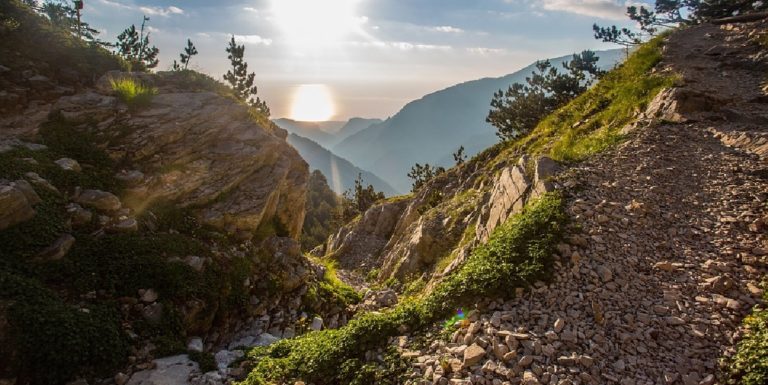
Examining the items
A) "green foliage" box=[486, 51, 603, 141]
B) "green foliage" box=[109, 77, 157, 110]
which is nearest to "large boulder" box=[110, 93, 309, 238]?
"green foliage" box=[109, 77, 157, 110]

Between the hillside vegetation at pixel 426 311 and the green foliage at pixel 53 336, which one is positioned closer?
the green foliage at pixel 53 336

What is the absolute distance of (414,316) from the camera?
899 centimetres

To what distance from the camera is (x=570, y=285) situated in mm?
8484

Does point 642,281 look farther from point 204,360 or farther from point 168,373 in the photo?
point 168,373

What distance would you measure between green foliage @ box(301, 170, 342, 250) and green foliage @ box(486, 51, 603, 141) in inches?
1103

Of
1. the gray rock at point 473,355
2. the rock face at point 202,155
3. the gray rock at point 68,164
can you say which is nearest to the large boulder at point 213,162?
the rock face at point 202,155

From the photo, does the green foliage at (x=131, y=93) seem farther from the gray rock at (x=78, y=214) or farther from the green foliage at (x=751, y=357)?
the green foliage at (x=751, y=357)

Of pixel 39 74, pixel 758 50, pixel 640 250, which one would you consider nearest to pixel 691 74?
pixel 758 50

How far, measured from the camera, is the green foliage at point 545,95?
36.8 metres

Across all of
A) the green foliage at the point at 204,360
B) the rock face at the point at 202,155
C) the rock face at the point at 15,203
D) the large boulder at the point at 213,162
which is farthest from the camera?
the large boulder at the point at 213,162

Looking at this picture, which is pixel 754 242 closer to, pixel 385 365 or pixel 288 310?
pixel 385 365

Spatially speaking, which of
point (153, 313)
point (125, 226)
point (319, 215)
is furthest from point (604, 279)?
point (319, 215)

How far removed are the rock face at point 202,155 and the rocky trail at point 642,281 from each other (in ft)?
32.9

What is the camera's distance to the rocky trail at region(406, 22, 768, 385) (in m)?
6.82
